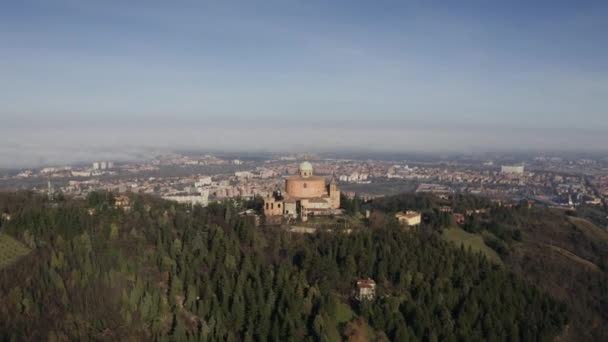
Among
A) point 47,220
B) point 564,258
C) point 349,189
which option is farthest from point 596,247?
point 349,189

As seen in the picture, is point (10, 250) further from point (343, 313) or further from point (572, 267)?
point (572, 267)

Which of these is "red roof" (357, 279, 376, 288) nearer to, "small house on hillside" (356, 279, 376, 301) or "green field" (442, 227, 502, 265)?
"small house on hillside" (356, 279, 376, 301)

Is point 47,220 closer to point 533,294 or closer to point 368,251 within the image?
point 368,251

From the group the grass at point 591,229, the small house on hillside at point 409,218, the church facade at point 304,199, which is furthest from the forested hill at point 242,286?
the grass at point 591,229

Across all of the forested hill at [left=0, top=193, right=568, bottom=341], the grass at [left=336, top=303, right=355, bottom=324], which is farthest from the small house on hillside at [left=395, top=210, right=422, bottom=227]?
the grass at [left=336, top=303, right=355, bottom=324]

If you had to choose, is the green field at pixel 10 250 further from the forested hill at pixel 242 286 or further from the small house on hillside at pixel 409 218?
the small house on hillside at pixel 409 218
